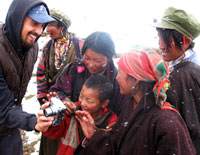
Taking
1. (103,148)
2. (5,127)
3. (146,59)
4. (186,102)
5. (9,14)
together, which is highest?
(9,14)

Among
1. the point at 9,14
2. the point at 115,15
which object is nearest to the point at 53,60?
the point at 9,14

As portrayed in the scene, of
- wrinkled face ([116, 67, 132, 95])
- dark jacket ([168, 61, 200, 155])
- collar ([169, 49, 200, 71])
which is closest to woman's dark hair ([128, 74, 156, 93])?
wrinkled face ([116, 67, 132, 95])

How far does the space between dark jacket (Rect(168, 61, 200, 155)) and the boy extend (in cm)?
76

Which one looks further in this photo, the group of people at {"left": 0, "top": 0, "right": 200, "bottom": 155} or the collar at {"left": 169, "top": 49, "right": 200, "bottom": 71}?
the collar at {"left": 169, "top": 49, "right": 200, "bottom": 71}

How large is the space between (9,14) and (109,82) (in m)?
1.42

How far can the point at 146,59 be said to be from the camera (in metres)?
1.53

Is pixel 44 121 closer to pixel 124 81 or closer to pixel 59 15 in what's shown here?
pixel 124 81

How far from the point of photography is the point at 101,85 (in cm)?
211

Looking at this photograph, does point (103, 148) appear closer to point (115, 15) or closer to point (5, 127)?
point (5, 127)

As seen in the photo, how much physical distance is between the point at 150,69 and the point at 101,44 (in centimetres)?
91

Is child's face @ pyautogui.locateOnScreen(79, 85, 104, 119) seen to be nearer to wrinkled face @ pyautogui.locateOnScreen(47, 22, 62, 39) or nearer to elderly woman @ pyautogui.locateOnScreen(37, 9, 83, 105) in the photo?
elderly woman @ pyautogui.locateOnScreen(37, 9, 83, 105)

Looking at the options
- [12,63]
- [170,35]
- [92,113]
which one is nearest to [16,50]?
[12,63]

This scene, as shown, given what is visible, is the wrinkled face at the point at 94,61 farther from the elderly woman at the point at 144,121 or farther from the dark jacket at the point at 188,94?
the dark jacket at the point at 188,94

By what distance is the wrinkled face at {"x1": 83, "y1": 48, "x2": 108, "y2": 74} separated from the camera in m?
2.22
